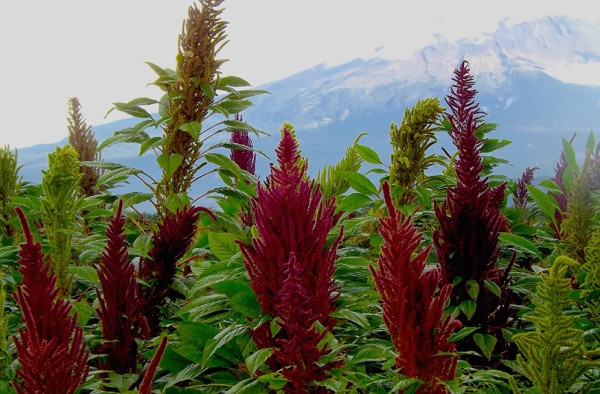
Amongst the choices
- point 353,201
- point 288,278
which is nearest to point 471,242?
point 353,201

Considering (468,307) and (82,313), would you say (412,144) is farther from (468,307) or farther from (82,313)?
(82,313)

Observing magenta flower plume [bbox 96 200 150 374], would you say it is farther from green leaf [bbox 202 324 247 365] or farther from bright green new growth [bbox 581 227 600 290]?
bright green new growth [bbox 581 227 600 290]

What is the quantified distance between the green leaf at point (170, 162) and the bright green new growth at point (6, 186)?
0.89 m

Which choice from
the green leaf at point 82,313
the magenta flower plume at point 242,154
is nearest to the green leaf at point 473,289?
the green leaf at point 82,313

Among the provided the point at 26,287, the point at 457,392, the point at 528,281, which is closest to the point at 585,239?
the point at 528,281

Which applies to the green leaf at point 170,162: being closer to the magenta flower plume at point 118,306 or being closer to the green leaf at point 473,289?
the magenta flower plume at point 118,306

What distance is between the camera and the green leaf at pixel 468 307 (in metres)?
2.24

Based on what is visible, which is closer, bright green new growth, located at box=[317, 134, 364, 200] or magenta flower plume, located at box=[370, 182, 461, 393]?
magenta flower plume, located at box=[370, 182, 461, 393]

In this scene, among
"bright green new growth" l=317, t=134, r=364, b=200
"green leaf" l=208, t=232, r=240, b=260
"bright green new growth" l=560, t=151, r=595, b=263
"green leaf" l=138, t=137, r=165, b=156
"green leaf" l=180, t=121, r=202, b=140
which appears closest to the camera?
"green leaf" l=208, t=232, r=240, b=260

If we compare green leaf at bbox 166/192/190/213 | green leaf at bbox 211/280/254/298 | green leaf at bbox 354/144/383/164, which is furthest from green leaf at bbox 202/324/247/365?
green leaf at bbox 354/144/383/164

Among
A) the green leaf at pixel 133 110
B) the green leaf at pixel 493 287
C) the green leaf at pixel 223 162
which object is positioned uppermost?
the green leaf at pixel 133 110

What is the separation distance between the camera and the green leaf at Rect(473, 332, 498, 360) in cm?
219

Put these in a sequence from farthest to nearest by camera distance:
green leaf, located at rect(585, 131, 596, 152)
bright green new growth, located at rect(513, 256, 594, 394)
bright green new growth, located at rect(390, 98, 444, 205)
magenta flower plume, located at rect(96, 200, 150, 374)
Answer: bright green new growth, located at rect(390, 98, 444, 205)
green leaf, located at rect(585, 131, 596, 152)
magenta flower plume, located at rect(96, 200, 150, 374)
bright green new growth, located at rect(513, 256, 594, 394)

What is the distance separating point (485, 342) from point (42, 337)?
59.8 inches
